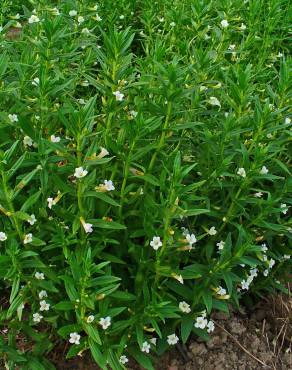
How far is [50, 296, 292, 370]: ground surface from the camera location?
3348mm

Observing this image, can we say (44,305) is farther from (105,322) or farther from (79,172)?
(79,172)

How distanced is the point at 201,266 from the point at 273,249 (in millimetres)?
769

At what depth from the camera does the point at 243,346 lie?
356 centimetres

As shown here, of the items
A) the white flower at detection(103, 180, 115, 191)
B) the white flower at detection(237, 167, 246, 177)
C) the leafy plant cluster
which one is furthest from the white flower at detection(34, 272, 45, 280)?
the white flower at detection(237, 167, 246, 177)

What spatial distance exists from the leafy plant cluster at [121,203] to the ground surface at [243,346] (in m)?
0.17

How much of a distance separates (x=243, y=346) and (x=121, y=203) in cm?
137

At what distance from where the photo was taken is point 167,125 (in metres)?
2.88

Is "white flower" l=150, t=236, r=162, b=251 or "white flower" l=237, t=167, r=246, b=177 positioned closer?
"white flower" l=150, t=236, r=162, b=251

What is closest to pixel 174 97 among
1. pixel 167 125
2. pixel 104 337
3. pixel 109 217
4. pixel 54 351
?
pixel 167 125

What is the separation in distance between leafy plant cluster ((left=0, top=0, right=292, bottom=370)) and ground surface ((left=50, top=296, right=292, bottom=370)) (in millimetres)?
165

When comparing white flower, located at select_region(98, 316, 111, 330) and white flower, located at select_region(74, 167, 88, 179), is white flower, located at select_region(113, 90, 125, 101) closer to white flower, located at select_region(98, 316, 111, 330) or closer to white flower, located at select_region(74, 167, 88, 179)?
white flower, located at select_region(74, 167, 88, 179)

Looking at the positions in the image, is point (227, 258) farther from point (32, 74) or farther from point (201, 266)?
point (32, 74)

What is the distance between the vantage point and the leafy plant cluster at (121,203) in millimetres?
2641

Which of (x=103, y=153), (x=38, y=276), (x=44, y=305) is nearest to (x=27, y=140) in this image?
(x=103, y=153)
